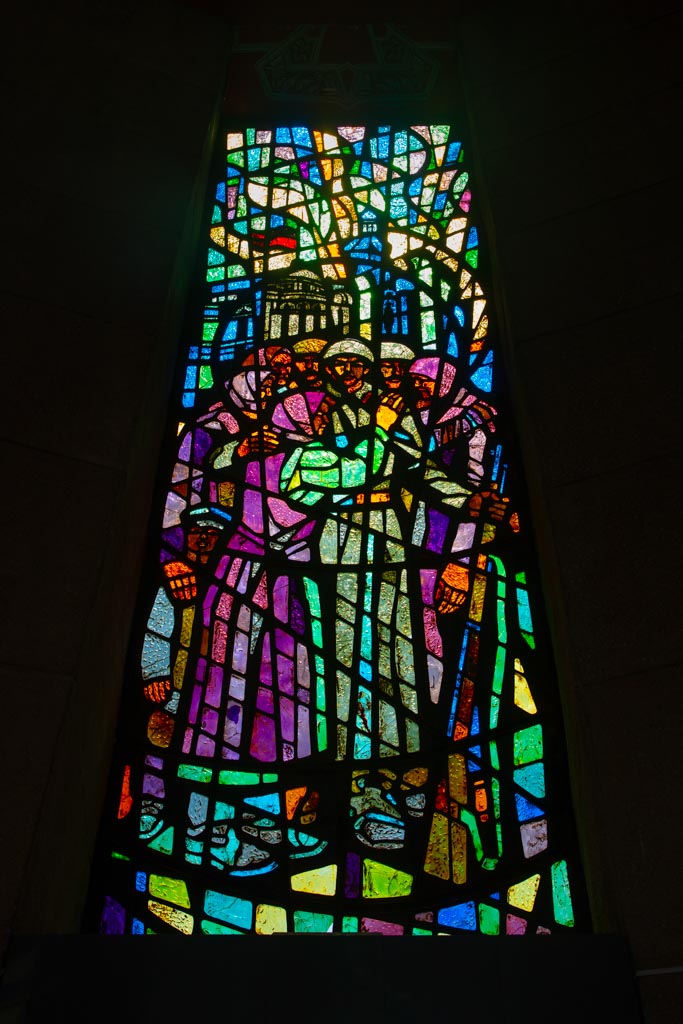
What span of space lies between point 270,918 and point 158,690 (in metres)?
0.73

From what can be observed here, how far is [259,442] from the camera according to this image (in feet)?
12.8

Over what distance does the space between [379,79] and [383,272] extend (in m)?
0.97

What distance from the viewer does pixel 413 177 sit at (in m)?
4.91

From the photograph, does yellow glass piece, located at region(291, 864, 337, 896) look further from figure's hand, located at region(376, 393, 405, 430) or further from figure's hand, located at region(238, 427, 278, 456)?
figure's hand, located at region(376, 393, 405, 430)

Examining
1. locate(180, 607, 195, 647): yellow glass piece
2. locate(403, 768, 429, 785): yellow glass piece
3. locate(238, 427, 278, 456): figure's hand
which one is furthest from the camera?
locate(238, 427, 278, 456): figure's hand

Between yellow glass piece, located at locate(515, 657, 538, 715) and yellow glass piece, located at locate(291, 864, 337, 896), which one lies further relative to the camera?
yellow glass piece, located at locate(515, 657, 538, 715)

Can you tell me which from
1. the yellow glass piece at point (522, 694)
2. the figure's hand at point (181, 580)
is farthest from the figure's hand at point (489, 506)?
the figure's hand at point (181, 580)

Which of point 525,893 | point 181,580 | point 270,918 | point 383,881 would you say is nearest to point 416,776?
point 383,881

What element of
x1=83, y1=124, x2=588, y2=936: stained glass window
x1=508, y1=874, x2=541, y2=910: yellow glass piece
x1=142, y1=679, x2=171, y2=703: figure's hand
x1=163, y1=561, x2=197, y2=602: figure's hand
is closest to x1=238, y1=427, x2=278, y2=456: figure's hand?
x1=83, y1=124, x2=588, y2=936: stained glass window

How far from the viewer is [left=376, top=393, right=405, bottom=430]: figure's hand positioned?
3957 mm

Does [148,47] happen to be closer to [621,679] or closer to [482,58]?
[482,58]

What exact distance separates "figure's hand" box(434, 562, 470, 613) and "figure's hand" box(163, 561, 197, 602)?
2.38ft

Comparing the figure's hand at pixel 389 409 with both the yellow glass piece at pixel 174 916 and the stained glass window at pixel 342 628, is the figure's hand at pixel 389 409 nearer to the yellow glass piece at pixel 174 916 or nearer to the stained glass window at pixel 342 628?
the stained glass window at pixel 342 628

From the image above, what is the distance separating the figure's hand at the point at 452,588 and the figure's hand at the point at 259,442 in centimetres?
79
